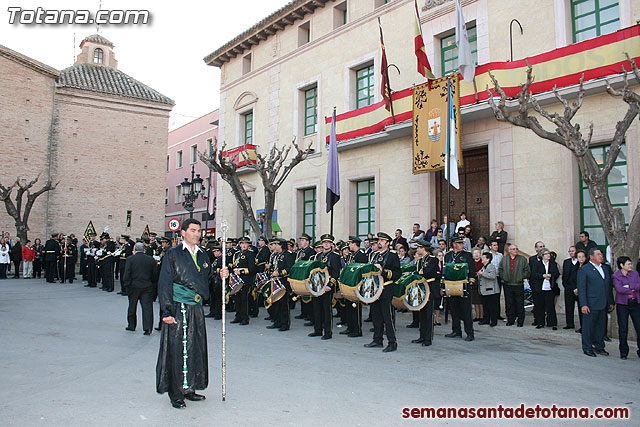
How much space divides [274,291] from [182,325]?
546cm

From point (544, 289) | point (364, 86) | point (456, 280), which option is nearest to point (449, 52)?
point (364, 86)

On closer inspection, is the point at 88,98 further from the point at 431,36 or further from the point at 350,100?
the point at 431,36

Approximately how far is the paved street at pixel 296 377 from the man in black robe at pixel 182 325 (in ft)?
0.76

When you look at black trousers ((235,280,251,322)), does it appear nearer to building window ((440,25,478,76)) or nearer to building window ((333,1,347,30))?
building window ((440,25,478,76))

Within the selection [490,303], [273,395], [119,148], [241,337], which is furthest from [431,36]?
[119,148]

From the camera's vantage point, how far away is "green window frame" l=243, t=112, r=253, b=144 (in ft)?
81.9

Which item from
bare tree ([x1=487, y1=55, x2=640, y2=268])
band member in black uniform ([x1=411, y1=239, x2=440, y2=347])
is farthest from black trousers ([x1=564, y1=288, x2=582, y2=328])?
band member in black uniform ([x1=411, y1=239, x2=440, y2=347])

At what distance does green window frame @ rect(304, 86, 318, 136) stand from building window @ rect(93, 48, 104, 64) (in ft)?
77.9

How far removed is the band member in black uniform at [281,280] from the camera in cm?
1101

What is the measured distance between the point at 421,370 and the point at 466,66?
8.93m

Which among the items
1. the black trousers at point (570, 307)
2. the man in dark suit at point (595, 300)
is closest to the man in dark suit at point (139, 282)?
the man in dark suit at point (595, 300)

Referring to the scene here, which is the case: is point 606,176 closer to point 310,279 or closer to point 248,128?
point 310,279

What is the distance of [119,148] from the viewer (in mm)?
34469

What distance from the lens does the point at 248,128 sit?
25266 mm
